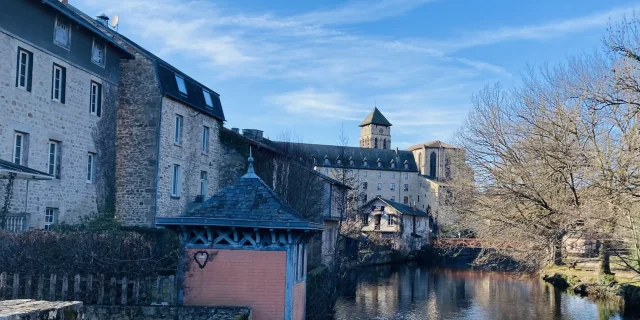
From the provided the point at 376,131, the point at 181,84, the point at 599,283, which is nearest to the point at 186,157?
the point at 181,84

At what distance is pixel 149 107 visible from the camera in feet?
68.6

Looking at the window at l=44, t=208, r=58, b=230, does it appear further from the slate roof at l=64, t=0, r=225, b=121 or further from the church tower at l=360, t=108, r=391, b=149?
the church tower at l=360, t=108, r=391, b=149

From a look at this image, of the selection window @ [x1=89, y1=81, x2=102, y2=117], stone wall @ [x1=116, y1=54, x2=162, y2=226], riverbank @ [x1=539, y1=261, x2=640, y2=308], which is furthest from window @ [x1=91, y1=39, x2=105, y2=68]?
riverbank @ [x1=539, y1=261, x2=640, y2=308]

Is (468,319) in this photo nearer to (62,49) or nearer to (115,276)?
(115,276)

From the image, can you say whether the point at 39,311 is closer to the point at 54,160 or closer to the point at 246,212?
the point at 246,212

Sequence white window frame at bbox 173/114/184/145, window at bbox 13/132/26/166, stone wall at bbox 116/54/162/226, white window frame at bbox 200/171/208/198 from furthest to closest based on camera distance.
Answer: white window frame at bbox 200/171/208/198, white window frame at bbox 173/114/184/145, stone wall at bbox 116/54/162/226, window at bbox 13/132/26/166

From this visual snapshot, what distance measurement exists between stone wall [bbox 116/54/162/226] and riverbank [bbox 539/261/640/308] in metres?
15.2

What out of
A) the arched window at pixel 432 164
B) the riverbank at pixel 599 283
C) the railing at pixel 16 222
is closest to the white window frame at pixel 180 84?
the railing at pixel 16 222

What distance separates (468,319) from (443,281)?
45.8ft

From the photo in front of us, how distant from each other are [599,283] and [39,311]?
24588 mm

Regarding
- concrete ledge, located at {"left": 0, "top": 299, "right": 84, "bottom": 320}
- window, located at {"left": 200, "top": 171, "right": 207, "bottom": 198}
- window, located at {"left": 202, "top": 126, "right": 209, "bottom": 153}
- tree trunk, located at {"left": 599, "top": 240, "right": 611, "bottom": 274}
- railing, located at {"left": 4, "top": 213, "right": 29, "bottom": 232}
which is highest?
window, located at {"left": 202, "top": 126, "right": 209, "bottom": 153}

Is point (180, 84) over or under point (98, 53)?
under

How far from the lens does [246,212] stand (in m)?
10.5

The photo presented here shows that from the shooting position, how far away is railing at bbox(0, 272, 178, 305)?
1007cm
